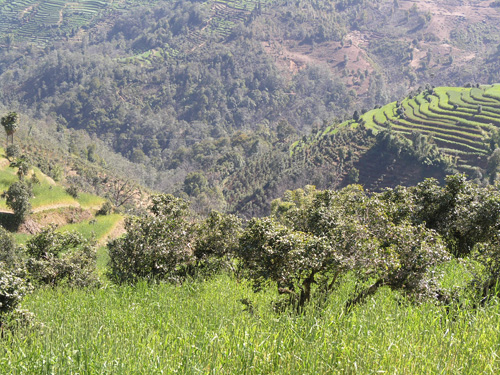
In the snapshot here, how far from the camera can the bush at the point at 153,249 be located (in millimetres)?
13289

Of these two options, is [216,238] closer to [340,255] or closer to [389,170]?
[340,255]

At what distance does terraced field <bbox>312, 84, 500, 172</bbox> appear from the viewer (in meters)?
96.2

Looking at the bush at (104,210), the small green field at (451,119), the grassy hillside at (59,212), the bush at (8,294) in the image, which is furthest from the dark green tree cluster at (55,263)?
the small green field at (451,119)

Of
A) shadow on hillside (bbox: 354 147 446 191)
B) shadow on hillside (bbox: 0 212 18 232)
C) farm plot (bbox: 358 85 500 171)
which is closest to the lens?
shadow on hillside (bbox: 0 212 18 232)

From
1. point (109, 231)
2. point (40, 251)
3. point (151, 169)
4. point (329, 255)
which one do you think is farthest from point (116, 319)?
point (151, 169)

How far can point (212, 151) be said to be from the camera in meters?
156

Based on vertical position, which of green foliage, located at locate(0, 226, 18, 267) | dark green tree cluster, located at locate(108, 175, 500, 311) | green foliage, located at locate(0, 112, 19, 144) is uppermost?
dark green tree cluster, located at locate(108, 175, 500, 311)

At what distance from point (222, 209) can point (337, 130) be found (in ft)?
141

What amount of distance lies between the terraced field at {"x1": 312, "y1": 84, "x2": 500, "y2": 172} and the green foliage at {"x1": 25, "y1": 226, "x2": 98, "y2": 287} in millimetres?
90764

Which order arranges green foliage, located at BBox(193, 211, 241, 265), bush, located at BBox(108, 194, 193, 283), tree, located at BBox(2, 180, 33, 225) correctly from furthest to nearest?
1. tree, located at BBox(2, 180, 33, 225)
2. green foliage, located at BBox(193, 211, 241, 265)
3. bush, located at BBox(108, 194, 193, 283)

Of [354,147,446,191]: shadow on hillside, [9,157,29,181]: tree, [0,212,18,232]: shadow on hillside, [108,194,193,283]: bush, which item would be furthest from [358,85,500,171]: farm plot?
[108,194,193,283]: bush

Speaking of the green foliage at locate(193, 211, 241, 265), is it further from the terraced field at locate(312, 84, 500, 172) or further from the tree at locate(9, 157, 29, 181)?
the terraced field at locate(312, 84, 500, 172)

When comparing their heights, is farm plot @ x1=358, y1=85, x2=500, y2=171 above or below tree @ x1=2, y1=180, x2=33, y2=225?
below

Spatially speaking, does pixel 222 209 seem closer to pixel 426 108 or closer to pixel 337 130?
pixel 337 130
